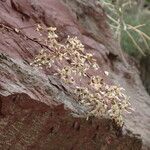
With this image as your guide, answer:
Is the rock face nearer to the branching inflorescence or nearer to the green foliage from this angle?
the branching inflorescence

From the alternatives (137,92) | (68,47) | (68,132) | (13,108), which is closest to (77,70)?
(68,47)

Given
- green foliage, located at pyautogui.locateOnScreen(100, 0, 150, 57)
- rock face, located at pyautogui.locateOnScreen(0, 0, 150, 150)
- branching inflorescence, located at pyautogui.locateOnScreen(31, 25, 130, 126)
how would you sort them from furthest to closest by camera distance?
green foliage, located at pyautogui.locateOnScreen(100, 0, 150, 57), branching inflorescence, located at pyautogui.locateOnScreen(31, 25, 130, 126), rock face, located at pyautogui.locateOnScreen(0, 0, 150, 150)

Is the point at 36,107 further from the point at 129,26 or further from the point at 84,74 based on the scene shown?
the point at 129,26

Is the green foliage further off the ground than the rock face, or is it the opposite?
the green foliage

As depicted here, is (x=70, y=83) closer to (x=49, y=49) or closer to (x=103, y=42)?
(x=49, y=49)

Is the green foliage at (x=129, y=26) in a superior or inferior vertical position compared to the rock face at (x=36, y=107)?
superior

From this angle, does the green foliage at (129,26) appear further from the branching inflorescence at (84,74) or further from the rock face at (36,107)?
the branching inflorescence at (84,74)

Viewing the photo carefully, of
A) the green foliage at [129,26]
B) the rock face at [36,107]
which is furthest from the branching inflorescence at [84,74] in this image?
the green foliage at [129,26]

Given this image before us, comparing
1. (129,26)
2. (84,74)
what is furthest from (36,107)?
(129,26)

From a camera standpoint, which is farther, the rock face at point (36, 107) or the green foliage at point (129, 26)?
the green foliage at point (129, 26)

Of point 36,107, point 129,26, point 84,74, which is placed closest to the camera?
point 36,107

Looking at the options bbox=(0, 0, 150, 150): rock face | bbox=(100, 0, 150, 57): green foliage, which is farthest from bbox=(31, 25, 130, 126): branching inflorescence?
bbox=(100, 0, 150, 57): green foliage
